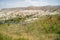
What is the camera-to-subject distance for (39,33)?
5578 mm

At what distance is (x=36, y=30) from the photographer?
5.86 meters

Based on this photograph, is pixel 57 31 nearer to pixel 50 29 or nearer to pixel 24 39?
pixel 50 29

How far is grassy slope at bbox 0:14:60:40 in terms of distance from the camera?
5203 mm

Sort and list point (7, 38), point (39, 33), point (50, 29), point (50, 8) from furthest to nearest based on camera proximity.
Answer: point (50, 8) → point (50, 29) → point (39, 33) → point (7, 38)

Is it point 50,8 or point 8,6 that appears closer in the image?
point 8,6

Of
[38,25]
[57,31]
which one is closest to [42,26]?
[38,25]

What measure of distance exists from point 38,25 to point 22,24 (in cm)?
57

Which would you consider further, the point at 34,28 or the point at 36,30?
the point at 34,28

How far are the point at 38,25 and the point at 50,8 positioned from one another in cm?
175

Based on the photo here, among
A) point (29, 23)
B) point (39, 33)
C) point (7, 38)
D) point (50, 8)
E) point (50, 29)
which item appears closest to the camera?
→ point (7, 38)

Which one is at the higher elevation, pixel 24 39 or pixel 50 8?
pixel 50 8

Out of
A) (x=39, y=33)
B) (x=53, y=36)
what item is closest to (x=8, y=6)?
(x=39, y=33)

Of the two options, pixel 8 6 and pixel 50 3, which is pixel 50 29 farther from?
pixel 8 6

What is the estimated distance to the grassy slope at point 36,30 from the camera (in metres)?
5.20
